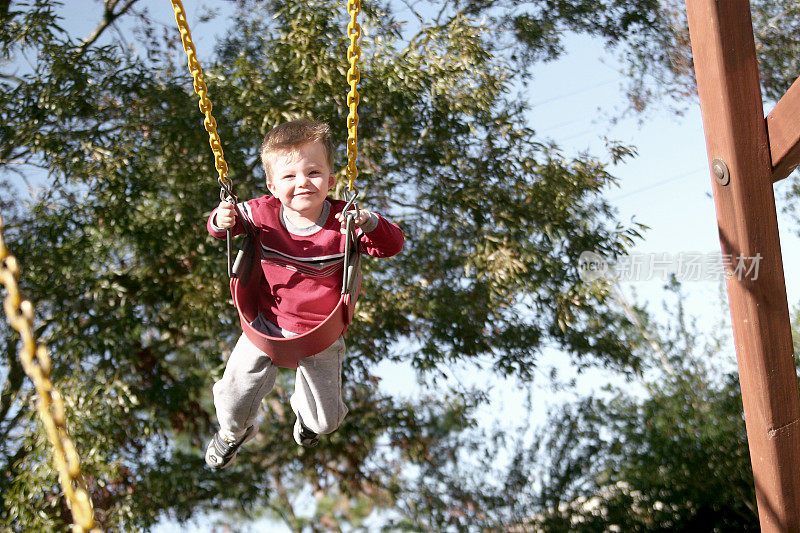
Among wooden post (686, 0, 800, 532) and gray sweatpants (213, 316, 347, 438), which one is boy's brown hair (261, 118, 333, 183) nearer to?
gray sweatpants (213, 316, 347, 438)

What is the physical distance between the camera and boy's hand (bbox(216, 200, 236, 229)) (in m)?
2.22

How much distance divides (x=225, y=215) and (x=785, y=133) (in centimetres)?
168

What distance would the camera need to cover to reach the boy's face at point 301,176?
2246mm

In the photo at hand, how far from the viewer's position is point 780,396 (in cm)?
270

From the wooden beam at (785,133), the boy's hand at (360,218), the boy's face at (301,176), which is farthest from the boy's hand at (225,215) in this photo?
the wooden beam at (785,133)

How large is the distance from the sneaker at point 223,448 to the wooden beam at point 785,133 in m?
1.81

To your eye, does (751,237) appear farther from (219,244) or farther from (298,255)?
(219,244)

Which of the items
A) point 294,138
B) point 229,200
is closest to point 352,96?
point 294,138

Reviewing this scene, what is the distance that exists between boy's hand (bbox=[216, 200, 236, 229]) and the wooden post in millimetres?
1493

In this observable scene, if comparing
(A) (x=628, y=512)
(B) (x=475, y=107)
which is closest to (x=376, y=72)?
(B) (x=475, y=107)

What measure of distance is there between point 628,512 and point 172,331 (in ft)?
12.1

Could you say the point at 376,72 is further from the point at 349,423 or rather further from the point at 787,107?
the point at 787,107

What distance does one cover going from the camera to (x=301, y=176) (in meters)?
2.24

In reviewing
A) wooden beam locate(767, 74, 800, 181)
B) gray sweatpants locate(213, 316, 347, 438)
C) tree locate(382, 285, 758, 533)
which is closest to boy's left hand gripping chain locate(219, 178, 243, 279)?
gray sweatpants locate(213, 316, 347, 438)
